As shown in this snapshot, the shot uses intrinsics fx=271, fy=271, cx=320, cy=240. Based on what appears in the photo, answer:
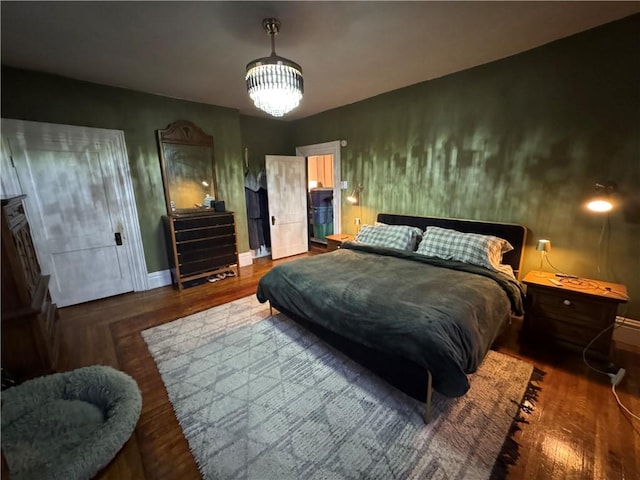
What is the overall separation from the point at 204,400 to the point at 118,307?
6.86 feet

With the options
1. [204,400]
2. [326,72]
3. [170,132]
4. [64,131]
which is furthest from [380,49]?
[64,131]

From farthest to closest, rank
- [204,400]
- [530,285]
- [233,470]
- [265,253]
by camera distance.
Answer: [265,253]
[530,285]
[204,400]
[233,470]

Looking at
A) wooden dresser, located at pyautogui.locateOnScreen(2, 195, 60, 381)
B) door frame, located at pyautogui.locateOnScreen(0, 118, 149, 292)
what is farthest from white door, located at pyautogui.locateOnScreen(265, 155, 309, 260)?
wooden dresser, located at pyautogui.locateOnScreen(2, 195, 60, 381)

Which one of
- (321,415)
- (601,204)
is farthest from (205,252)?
(601,204)

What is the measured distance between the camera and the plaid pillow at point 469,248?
99.2 inches

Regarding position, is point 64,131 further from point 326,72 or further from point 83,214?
point 326,72

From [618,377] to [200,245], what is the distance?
4.19m

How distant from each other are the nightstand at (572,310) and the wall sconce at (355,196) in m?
2.37

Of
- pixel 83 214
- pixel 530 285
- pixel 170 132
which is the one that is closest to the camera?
pixel 530 285

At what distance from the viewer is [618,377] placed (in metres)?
1.86

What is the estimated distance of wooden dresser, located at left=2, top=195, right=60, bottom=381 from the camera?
1794 millimetres

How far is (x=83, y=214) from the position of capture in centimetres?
312

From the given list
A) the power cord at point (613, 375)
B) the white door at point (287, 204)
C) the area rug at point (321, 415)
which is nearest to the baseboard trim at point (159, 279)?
the area rug at point (321, 415)

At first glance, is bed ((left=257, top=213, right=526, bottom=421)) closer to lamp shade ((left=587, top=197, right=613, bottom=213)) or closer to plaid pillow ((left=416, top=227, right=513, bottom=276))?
plaid pillow ((left=416, top=227, right=513, bottom=276))
